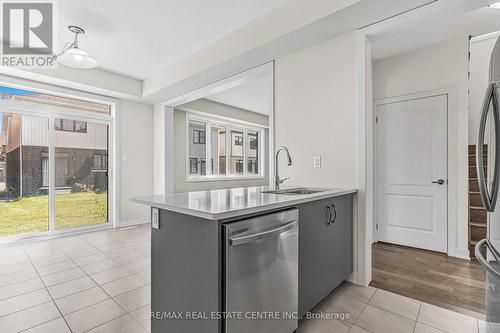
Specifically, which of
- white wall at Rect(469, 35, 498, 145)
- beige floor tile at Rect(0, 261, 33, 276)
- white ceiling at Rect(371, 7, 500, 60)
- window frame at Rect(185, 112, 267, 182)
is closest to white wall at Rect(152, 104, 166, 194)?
window frame at Rect(185, 112, 267, 182)

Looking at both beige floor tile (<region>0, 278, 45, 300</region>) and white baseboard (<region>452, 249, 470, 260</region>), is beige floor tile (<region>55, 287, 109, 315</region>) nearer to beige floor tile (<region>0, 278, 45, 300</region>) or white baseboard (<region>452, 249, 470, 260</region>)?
beige floor tile (<region>0, 278, 45, 300</region>)

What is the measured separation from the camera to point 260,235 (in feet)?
4.24

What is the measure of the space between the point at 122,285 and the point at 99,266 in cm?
67

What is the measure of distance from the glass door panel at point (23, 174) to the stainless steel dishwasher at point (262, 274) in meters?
4.25

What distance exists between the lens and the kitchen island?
1157 millimetres

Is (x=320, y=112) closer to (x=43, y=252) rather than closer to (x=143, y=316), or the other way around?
(x=143, y=316)

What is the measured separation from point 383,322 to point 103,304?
2178 mm

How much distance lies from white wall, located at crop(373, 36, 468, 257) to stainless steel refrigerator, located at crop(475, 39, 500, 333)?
6.80 ft

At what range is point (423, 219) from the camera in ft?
10.9

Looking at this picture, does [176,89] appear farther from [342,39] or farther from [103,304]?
[103,304]

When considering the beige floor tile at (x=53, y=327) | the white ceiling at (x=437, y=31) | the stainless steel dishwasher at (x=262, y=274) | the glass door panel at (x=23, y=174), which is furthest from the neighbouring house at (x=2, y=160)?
the white ceiling at (x=437, y=31)

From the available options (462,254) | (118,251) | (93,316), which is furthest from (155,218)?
(462,254)

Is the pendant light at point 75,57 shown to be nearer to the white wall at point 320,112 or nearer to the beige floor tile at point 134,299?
the white wall at point 320,112

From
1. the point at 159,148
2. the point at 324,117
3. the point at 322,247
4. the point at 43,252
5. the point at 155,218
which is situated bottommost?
the point at 43,252
